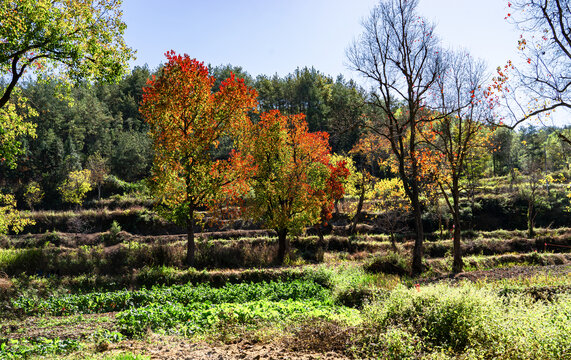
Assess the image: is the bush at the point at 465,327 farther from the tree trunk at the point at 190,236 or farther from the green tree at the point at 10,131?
the tree trunk at the point at 190,236

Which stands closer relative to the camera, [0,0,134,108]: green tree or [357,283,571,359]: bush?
[357,283,571,359]: bush

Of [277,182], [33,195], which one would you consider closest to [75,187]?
[33,195]

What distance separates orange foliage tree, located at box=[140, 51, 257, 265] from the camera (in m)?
15.1

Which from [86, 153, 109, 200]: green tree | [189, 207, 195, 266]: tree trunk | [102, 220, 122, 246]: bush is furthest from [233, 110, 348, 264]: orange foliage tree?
[86, 153, 109, 200]: green tree

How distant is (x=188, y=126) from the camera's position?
51.5ft

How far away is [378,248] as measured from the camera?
80.9ft

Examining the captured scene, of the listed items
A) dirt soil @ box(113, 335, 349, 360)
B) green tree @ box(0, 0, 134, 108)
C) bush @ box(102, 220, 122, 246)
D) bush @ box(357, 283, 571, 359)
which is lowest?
bush @ box(102, 220, 122, 246)

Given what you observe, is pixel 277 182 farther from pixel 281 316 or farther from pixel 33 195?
pixel 33 195

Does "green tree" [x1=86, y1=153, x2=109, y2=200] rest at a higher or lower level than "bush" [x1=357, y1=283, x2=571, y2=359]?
higher

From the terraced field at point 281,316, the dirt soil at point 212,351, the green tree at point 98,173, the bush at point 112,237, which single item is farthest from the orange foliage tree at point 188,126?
the green tree at point 98,173

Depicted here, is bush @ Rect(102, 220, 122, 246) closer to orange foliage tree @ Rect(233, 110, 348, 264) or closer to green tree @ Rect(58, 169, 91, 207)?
green tree @ Rect(58, 169, 91, 207)

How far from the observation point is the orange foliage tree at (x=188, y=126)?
593 inches

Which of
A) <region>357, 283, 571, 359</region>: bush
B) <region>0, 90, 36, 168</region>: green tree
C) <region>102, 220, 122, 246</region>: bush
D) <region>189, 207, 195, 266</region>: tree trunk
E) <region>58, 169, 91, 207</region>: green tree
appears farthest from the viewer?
<region>58, 169, 91, 207</region>: green tree

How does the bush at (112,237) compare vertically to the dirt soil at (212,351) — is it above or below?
below
